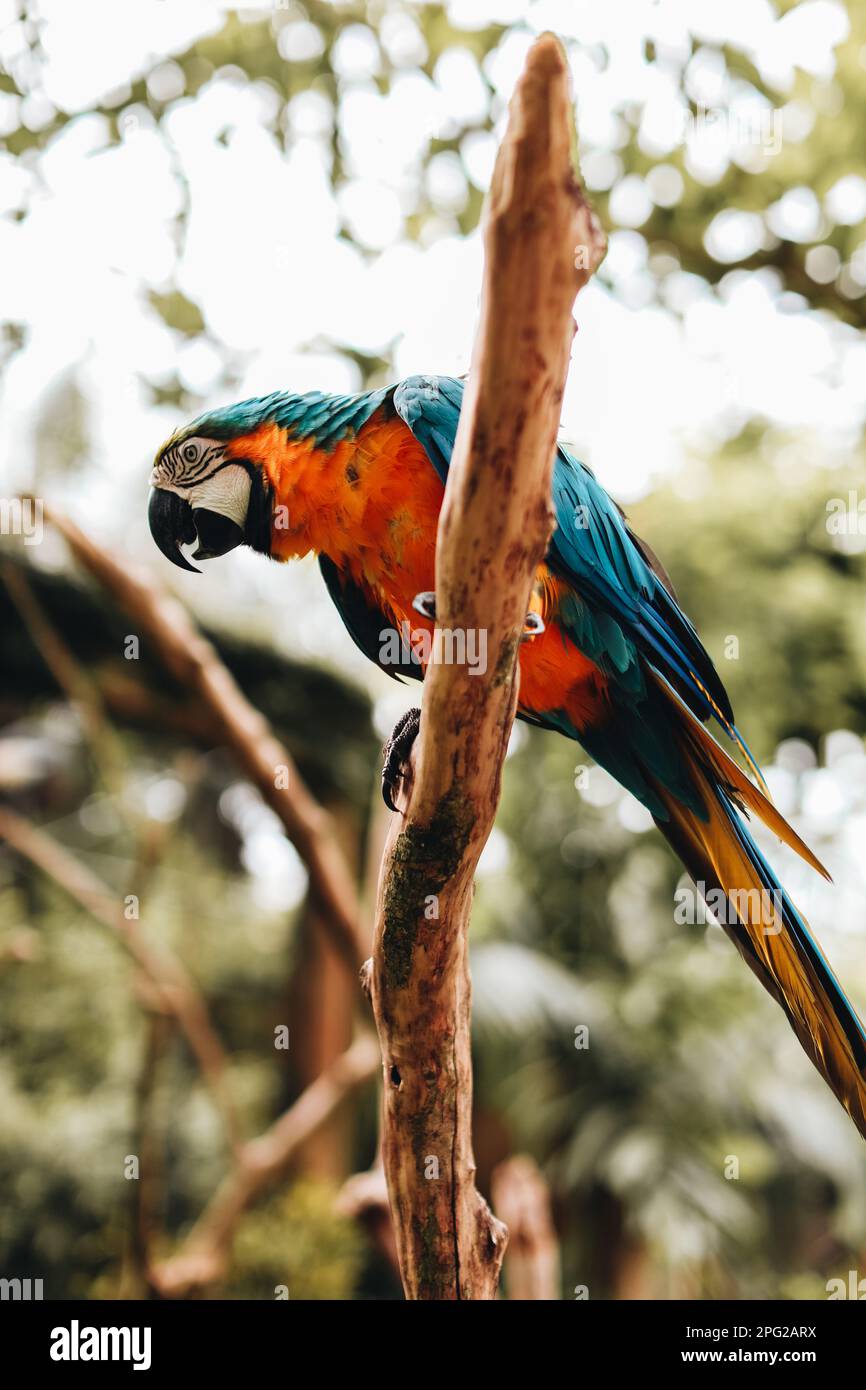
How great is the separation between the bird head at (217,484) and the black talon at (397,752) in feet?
1.17

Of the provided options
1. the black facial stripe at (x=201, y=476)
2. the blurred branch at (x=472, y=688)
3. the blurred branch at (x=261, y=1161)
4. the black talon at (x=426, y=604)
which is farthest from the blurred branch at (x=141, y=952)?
the black talon at (x=426, y=604)

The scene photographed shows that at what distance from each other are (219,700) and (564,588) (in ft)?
3.57

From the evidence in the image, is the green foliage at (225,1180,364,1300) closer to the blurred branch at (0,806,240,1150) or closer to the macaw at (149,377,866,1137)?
the blurred branch at (0,806,240,1150)

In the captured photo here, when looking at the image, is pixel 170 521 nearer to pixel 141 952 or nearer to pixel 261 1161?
pixel 141 952

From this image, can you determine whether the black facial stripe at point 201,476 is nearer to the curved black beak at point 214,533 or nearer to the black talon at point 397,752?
the curved black beak at point 214,533

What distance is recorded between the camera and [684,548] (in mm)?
3395

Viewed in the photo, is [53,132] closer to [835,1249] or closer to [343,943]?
[343,943]

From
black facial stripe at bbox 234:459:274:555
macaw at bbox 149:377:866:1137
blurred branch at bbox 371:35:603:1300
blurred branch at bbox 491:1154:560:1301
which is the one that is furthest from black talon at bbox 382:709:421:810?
blurred branch at bbox 491:1154:560:1301

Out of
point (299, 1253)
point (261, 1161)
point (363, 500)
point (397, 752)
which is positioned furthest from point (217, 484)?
point (299, 1253)

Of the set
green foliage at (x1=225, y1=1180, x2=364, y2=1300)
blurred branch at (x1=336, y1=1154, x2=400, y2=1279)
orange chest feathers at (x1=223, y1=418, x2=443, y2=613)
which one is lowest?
green foliage at (x1=225, y1=1180, x2=364, y2=1300)

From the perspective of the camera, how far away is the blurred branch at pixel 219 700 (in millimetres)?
2092

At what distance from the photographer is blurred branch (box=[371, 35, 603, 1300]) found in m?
0.66
